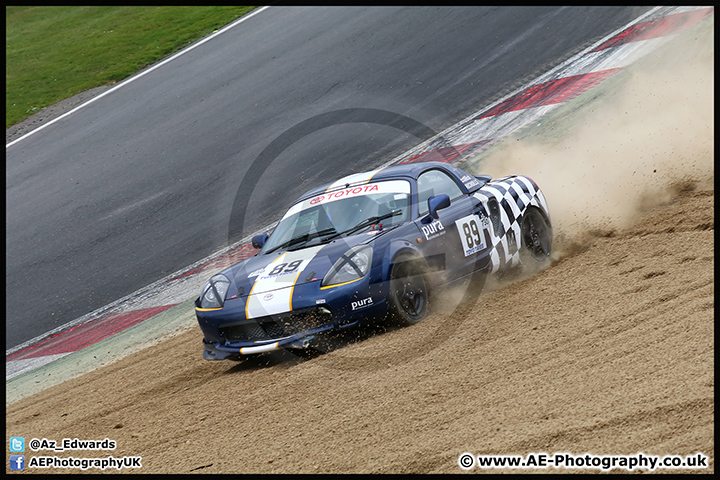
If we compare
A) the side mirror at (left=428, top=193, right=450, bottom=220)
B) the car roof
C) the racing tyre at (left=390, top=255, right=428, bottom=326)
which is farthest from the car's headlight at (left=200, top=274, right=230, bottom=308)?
the side mirror at (left=428, top=193, right=450, bottom=220)

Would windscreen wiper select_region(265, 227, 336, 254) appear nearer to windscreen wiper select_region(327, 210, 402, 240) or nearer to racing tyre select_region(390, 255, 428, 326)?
windscreen wiper select_region(327, 210, 402, 240)

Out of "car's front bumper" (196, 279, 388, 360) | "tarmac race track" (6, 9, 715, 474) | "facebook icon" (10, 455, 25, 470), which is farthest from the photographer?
"car's front bumper" (196, 279, 388, 360)

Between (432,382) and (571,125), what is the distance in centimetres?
753

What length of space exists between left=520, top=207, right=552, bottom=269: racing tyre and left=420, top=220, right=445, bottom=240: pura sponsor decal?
1260 mm

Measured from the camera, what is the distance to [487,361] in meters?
4.96

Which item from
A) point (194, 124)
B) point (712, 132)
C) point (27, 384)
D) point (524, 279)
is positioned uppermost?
point (194, 124)

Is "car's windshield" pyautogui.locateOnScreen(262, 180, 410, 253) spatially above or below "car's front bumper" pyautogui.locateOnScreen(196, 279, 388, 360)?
above

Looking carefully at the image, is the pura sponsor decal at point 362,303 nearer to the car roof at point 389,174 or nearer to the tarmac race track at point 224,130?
the car roof at point 389,174

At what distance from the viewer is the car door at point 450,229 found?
6441mm

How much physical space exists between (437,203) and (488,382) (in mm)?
2267

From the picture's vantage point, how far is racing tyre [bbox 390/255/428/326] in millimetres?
5914

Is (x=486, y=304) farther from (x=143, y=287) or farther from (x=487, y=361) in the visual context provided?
(x=143, y=287)

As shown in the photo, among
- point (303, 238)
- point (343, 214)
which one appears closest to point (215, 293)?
point (303, 238)

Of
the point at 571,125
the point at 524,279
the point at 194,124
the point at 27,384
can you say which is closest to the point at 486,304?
the point at 524,279
